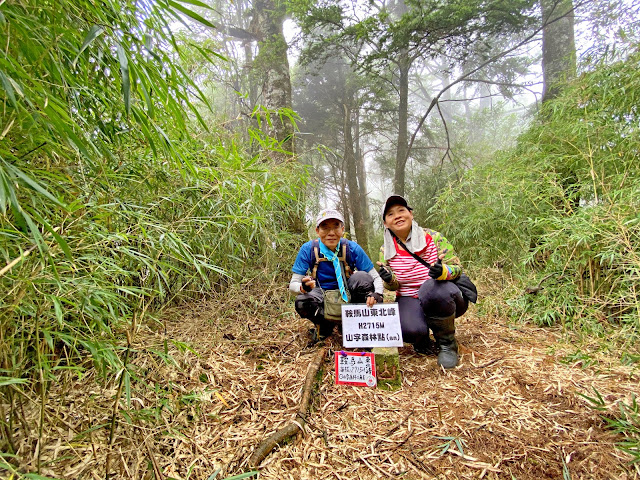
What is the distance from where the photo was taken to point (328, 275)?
2.59 meters

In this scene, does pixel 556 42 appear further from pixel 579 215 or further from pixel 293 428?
pixel 293 428

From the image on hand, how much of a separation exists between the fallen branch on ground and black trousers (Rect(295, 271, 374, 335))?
420 mm

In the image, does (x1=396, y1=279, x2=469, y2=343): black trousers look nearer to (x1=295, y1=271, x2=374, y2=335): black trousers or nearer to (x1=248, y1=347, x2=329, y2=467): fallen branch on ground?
(x1=295, y1=271, x2=374, y2=335): black trousers

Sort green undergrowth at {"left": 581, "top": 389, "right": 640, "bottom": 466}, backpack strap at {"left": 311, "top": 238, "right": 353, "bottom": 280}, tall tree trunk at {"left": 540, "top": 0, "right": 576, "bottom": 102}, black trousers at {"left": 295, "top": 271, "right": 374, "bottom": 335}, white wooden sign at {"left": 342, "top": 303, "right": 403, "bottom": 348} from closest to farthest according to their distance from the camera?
1. green undergrowth at {"left": 581, "top": 389, "right": 640, "bottom": 466}
2. white wooden sign at {"left": 342, "top": 303, "right": 403, "bottom": 348}
3. black trousers at {"left": 295, "top": 271, "right": 374, "bottom": 335}
4. backpack strap at {"left": 311, "top": 238, "right": 353, "bottom": 280}
5. tall tree trunk at {"left": 540, "top": 0, "right": 576, "bottom": 102}

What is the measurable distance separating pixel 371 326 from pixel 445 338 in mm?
584

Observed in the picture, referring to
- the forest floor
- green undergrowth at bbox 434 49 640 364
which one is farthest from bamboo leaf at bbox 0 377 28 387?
green undergrowth at bbox 434 49 640 364

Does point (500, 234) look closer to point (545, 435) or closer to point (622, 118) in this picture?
point (622, 118)

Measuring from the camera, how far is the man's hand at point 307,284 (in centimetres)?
233

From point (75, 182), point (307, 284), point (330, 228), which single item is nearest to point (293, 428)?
point (307, 284)

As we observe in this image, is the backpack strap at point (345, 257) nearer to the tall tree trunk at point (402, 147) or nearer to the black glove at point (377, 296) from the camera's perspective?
the black glove at point (377, 296)

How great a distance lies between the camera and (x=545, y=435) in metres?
1.45

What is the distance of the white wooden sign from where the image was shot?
2123mm

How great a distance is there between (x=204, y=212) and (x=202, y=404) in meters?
1.20

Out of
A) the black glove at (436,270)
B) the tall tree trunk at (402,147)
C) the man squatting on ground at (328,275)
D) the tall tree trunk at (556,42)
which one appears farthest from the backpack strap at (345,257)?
the tall tree trunk at (556,42)
